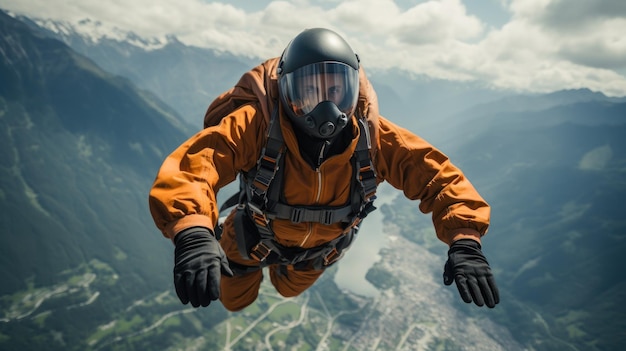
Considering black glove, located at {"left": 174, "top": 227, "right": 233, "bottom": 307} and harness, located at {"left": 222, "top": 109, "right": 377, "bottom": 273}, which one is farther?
harness, located at {"left": 222, "top": 109, "right": 377, "bottom": 273}

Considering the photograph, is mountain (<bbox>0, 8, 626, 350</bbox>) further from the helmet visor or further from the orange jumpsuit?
the helmet visor

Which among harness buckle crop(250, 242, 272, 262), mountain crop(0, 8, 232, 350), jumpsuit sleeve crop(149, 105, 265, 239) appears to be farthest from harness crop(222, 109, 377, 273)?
mountain crop(0, 8, 232, 350)

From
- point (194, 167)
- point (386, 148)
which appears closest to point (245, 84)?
point (194, 167)

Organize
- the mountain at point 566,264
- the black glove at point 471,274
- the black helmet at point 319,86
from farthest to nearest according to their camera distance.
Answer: the mountain at point 566,264, the black helmet at point 319,86, the black glove at point 471,274

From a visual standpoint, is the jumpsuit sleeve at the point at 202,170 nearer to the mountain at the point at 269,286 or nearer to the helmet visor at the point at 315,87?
the helmet visor at the point at 315,87

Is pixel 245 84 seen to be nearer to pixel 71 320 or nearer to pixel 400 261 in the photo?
pixel 71 320


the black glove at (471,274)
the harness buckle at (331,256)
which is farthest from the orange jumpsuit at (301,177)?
the harness buckle at (331,256)

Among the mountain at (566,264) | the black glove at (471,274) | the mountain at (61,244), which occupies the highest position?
the mountain at (566,264)
